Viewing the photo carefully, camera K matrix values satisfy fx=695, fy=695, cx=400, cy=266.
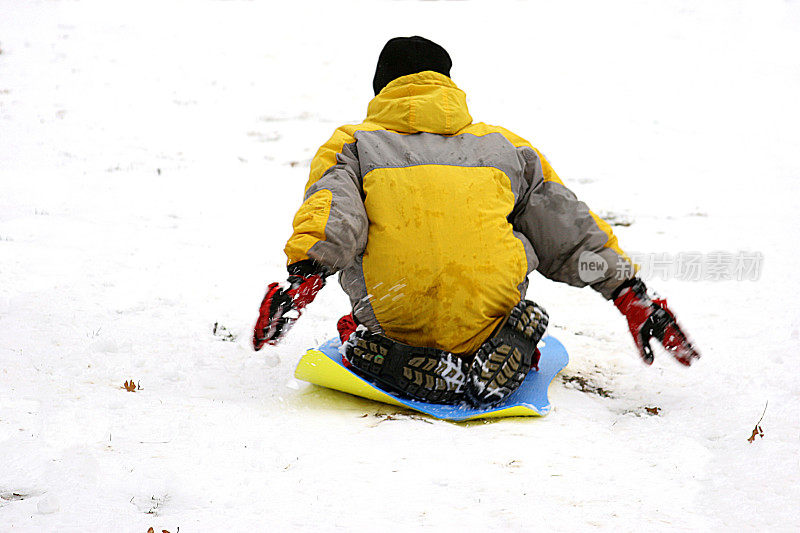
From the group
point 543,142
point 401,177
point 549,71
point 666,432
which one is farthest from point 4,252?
point 549,71

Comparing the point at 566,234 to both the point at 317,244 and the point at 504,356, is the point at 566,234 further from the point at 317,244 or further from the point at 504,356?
the point at 317,244

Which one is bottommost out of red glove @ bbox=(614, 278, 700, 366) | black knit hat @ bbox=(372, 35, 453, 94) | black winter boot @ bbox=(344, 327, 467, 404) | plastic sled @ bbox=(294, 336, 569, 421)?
plastic sled @ bbox=(294, 336, 569, 421)

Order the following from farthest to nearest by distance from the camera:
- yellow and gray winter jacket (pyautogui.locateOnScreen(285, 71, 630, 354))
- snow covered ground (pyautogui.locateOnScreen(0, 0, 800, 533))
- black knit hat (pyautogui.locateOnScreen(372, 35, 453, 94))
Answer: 1. black knit hat (pyautogui.locateOnScreen(372, 35, 453, 94))
2. yellow and gray winter jacket (pyautogui.locateOnScreen(285, 71, 630, 354))
3. snow covered ground (pyautogui.locateOnScreen(0, 0, 800, 533))

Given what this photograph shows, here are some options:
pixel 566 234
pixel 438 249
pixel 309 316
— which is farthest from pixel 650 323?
pixel 309 316

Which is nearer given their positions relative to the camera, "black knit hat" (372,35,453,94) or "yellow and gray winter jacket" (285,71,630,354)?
"yellow and gray winter jacket" (285,71,630,354)

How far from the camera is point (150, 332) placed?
3666 millimetres

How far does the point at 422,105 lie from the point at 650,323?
4.53 ft

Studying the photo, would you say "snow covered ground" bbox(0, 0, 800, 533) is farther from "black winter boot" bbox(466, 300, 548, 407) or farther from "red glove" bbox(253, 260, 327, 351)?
"red glove" bbox(253, 260, 327, 351)

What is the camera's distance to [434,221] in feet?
9.23

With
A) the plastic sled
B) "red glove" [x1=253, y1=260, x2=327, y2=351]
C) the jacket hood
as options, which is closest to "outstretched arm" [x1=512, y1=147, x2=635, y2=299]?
the jacket hood

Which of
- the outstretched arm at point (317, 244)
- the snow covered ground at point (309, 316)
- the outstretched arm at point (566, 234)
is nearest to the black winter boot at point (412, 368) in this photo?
the snow covered ground at point (309, 316)

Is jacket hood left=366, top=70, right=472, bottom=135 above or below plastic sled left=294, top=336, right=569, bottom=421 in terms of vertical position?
above

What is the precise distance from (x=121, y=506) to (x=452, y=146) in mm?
1883

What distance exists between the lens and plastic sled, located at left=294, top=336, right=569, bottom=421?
284 centimetres
